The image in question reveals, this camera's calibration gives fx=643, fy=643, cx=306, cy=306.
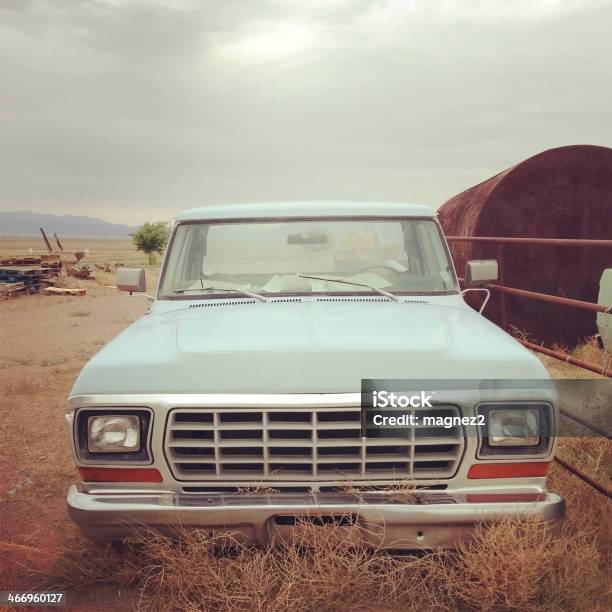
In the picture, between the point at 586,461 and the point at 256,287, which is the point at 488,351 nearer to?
the point at 256,287

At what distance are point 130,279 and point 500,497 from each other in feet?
8.22

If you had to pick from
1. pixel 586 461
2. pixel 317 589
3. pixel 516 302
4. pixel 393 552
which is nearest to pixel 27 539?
pixel 317 589

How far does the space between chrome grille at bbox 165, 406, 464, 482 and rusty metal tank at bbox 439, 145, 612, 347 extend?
6170mm

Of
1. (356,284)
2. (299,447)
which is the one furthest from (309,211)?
(299,447)

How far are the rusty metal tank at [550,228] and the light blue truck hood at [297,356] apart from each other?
581 centimetres

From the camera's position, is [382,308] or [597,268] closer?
[382,308]

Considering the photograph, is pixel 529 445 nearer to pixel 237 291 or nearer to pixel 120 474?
pixel 120 474

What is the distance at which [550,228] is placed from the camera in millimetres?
8820

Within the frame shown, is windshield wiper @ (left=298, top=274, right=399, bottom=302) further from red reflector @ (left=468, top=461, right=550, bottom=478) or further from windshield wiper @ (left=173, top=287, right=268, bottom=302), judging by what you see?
red reflector @ (left=468, top=461, right=550, bottom=478)

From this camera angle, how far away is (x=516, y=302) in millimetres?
8508

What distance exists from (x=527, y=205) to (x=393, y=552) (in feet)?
23.2

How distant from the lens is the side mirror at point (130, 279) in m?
3.96

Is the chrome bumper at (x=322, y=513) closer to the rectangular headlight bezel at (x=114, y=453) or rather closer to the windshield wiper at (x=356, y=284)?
the rectangular headlight bezel at (x=114, y=453)

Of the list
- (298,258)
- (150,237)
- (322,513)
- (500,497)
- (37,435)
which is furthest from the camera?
(150,237)
